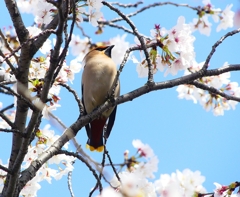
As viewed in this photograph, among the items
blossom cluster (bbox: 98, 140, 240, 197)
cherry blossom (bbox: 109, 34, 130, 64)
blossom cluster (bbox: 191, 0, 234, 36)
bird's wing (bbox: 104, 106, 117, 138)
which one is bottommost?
blossom cluster (bbox: 98, 140, 240, 197)

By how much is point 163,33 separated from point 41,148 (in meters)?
1.17

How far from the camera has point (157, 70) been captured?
3053 millimetres

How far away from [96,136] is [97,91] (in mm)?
459

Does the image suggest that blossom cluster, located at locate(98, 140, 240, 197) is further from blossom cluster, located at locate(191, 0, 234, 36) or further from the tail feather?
blossom cluster, located at locate(191, 0, 234, 36)

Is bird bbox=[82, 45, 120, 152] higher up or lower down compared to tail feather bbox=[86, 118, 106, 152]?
higher up

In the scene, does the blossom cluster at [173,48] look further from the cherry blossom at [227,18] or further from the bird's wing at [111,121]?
the cherry blossom at [227,18]

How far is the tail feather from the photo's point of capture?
4.00m

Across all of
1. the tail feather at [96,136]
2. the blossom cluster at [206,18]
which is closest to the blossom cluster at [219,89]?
the blossom cluster at [206,18]

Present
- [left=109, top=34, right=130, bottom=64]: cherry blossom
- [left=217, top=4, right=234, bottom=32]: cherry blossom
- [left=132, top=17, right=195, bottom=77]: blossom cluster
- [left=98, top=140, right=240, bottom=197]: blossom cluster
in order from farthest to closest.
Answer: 1. [left=109, top=34, right=130, bottom=64]: cherry blossom
2. [left=217, top=4, right=234, bottom=32]: cherry blossom
3. [left=132, top=17, right=195, bottom=77]: blossom cluster
4. [left=98, top=140, right=240, bottom=197]: blossom cluster

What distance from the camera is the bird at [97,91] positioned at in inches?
153

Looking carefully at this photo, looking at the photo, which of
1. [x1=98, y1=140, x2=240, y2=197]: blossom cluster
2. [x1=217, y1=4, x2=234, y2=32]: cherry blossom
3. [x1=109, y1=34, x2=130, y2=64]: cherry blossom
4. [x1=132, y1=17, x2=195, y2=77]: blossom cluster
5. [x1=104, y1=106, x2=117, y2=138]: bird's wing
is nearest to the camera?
[x1=98, y1=140, x2=240, y2=197]: blossom cluster

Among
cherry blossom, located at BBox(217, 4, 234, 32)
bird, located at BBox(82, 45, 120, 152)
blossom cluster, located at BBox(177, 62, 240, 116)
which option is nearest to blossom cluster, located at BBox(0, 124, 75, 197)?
bird, located at BBox(82, 45, 120, 152)

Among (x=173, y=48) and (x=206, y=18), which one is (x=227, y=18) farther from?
(x=173, y=48)

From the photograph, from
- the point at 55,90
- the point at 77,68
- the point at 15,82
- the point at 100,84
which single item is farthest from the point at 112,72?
the point at 15,82
